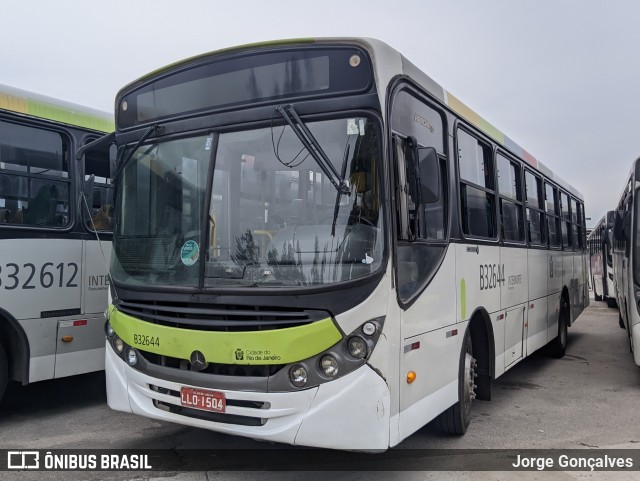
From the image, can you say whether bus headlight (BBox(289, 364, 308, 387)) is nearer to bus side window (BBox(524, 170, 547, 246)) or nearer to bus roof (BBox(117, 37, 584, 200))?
bus roof (BBox(117, 37, 584, 200))

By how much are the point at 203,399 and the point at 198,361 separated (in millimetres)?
254

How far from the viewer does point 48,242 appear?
5.87m

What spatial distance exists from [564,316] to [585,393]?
117 inches

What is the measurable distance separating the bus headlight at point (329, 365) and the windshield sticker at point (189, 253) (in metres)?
1.16

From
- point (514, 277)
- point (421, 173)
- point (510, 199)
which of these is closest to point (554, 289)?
point (514, 277)

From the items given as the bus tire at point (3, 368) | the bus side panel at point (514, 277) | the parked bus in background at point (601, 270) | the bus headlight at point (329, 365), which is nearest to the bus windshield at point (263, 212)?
the bus headlight at point (329, 365)

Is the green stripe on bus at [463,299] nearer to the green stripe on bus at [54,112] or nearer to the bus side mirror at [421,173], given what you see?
the bus side mirror at [421,173]

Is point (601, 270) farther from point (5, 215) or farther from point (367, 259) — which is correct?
point (5, 215)

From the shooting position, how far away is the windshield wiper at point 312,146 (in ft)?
12.4

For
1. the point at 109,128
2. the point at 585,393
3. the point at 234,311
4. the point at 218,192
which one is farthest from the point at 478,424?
the point at 109,128

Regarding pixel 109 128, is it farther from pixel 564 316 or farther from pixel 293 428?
pixel 564 316

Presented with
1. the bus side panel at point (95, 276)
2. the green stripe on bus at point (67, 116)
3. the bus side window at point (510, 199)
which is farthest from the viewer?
the bus side window at point (510, 199)

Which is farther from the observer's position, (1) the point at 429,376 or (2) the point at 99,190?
(2) the point at 99,190

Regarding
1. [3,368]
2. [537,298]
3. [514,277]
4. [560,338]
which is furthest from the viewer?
[560,338]
